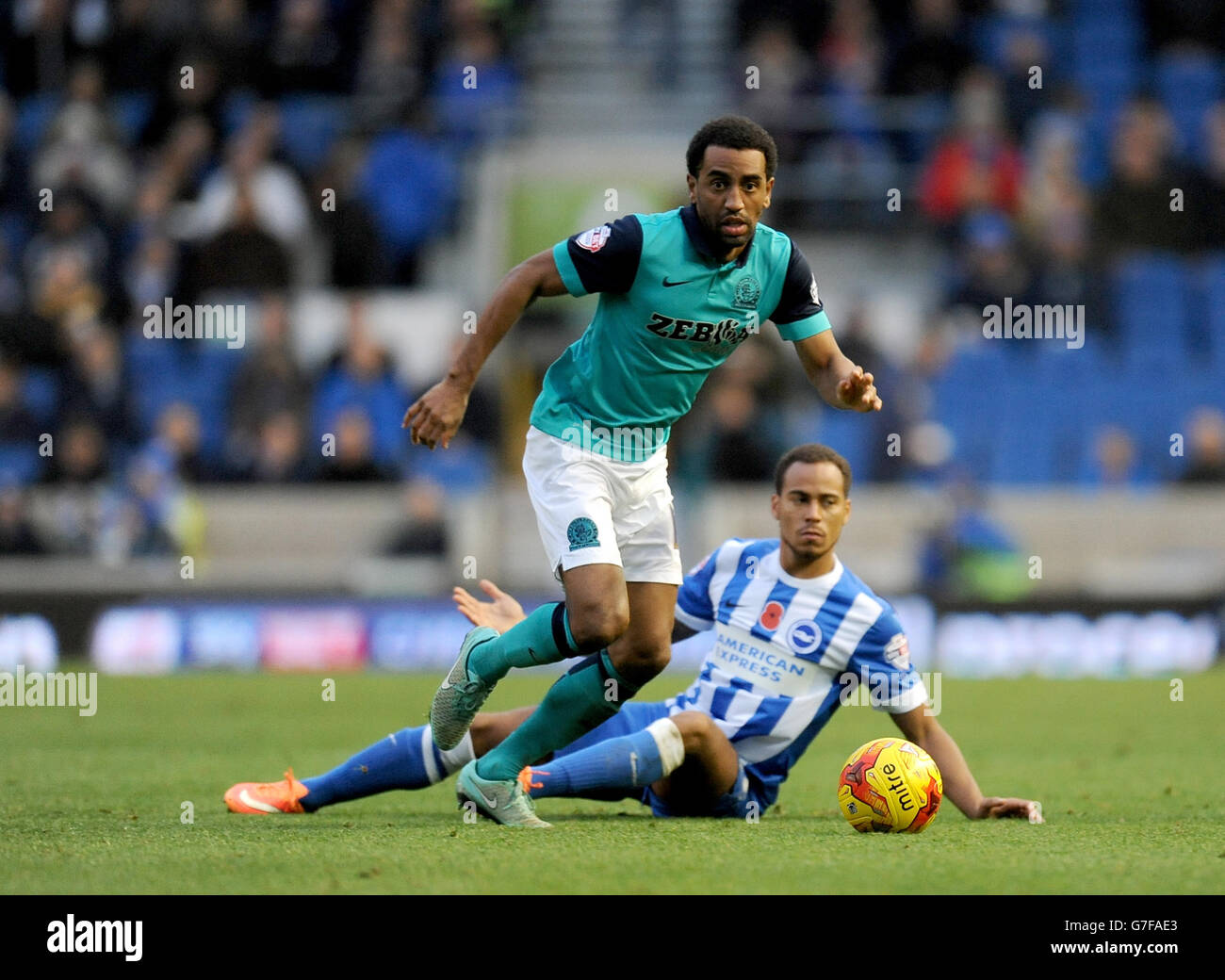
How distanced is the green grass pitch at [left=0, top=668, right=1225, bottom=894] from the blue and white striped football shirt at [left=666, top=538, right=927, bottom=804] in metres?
0.34

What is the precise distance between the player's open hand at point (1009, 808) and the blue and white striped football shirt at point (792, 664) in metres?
0.42

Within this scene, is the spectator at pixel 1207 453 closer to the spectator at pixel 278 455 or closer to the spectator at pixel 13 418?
the spectator at pixel 278 455

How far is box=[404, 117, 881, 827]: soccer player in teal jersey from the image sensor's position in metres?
5.74

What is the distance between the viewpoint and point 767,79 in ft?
60.6

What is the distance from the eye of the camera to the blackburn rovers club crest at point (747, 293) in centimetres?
594

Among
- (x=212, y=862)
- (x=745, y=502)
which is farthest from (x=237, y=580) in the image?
(x=212, y=862)

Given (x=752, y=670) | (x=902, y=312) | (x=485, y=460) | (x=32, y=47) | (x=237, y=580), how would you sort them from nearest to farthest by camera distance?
1. (x=752, y=670)
2. (x=237, y=580)
3. (x=485, y=460)
4. (x=902, y=312)
5. (x=32, y=47)

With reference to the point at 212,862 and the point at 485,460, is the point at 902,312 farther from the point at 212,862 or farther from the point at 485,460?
the point at 212,862

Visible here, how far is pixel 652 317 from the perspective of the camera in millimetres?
5855

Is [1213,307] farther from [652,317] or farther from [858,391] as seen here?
[652,317]

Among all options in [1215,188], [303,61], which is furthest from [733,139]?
[303,61]

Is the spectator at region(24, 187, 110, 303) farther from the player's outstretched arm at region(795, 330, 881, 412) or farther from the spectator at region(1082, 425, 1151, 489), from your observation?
the player's outstretched arm at region(795, 330, 881, 412)

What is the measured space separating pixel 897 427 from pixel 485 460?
Result: 3.72 metres

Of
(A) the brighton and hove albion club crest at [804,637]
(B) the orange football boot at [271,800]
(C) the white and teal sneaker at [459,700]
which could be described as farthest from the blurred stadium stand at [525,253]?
(C) the white and teal sneaker at [459,700]
